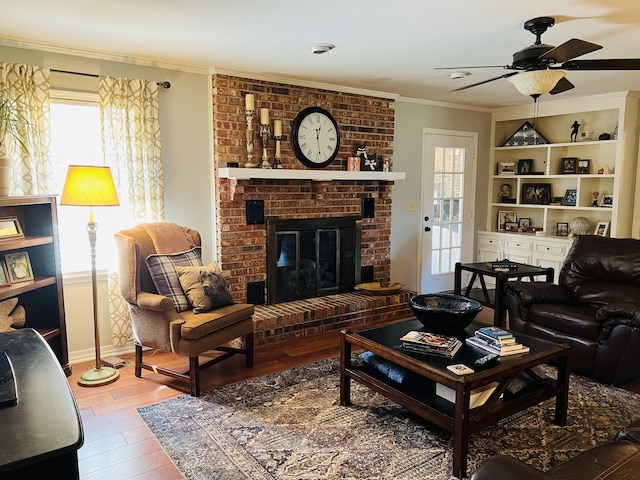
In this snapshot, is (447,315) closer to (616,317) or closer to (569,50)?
(616,317)

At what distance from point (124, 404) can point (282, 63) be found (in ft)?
9.12

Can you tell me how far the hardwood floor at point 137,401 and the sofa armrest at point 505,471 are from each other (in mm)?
1562

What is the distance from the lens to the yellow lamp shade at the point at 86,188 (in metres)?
2.97

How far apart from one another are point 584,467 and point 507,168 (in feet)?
17.5

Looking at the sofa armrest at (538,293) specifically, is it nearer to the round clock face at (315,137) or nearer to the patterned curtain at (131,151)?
the round clock face at (315,137)

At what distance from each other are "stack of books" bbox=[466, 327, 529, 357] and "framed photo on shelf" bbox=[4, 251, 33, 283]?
285cm

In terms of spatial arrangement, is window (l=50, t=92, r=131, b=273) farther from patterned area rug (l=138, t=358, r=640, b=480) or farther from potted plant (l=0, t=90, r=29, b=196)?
patterned area rug (l=138, t=358, r=640, b=480)

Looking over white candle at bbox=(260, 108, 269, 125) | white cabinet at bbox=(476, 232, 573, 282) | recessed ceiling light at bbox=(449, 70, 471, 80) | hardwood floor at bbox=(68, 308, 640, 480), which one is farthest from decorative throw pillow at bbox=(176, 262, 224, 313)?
white cabinet at bbox=(476, 232, 573, 282)

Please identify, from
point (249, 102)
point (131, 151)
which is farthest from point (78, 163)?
point (249, 102)

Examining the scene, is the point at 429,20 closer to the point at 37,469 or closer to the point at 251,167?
the point at 251,167

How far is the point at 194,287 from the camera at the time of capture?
3193 millimetres

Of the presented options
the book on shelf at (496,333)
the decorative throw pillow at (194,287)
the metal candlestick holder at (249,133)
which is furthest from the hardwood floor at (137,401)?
the metal candlestick holder at (249,133)

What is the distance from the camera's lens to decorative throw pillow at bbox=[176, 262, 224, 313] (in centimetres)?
316

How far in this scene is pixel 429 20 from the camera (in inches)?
108
